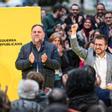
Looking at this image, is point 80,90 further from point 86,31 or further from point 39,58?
point 86,31

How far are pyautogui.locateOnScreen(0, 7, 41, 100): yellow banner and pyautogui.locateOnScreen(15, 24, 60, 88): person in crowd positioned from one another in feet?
3.80

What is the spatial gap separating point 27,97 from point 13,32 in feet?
13.3

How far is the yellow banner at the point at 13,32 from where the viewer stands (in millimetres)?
11398

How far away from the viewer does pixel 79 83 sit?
746 centimetres

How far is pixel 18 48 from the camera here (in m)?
11.4

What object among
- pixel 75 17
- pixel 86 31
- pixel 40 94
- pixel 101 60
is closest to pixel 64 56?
pixel 101 60

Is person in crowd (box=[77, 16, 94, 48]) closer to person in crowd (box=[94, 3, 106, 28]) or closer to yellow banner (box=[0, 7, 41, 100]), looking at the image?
person in crowd (box=[94, 3, 106, 28])

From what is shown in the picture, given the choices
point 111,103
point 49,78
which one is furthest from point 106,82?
point 111,103

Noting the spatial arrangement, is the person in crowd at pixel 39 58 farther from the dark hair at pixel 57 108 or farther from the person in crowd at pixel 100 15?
the person in crowd at pixel 100 15

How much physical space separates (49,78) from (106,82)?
900 mm

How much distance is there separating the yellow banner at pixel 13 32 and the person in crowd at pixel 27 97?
3.80 meters

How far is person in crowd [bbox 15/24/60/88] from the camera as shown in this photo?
10.1m

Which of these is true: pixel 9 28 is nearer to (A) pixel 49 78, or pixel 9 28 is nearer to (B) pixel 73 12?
(A) pixel 49 78

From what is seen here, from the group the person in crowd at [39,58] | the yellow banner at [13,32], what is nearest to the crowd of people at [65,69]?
the person in crowd at [39,58]
